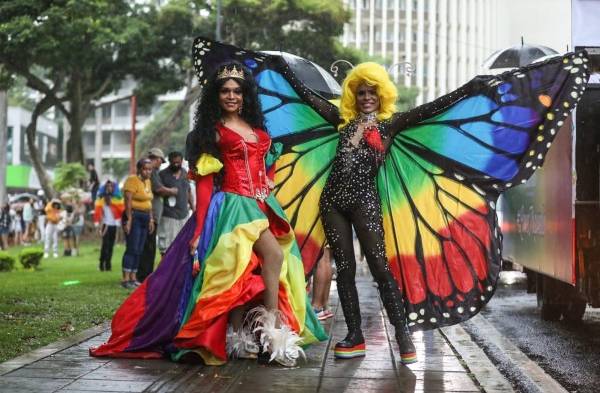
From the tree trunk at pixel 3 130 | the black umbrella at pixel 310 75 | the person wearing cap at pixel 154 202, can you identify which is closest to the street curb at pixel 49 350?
the black umbrella at pixel 310 75

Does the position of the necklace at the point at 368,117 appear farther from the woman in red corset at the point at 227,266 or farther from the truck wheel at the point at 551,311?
the truck wheel at the point at 551,311

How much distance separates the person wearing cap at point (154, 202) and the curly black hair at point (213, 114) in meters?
6.31

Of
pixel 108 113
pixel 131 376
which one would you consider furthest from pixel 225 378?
pixel 108 113

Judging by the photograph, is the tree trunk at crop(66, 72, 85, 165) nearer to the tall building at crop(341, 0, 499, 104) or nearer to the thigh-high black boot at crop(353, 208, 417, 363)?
the thigh-high black boot at crop(353, 208, 417, 363)

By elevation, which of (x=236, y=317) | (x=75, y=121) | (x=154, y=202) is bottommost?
(x=236, y=317)

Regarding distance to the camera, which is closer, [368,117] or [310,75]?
[368,117]

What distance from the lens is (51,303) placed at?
10.9 metres

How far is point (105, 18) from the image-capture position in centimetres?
3091

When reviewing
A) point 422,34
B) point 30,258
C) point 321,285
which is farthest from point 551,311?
point 422,34

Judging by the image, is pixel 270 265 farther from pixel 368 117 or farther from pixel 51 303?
pixel 51 303

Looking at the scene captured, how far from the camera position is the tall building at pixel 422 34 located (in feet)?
340

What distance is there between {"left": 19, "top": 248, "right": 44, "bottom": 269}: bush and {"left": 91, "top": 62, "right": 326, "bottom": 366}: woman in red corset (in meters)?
11.0

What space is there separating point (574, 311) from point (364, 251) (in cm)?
444

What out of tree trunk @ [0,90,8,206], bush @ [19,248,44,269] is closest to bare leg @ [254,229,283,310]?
bush @ [19,248,44,269]
